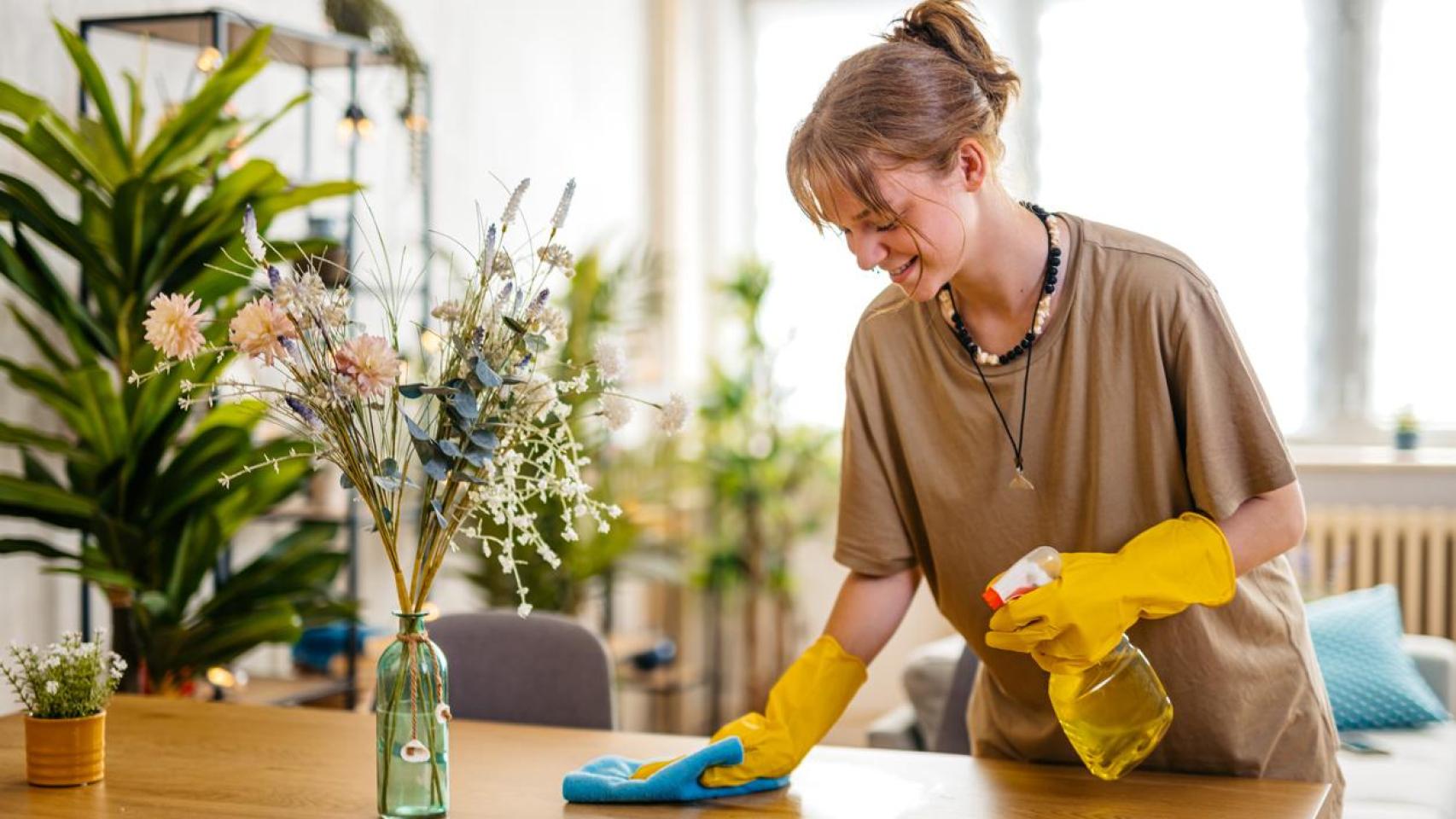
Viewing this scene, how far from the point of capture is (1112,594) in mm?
1427

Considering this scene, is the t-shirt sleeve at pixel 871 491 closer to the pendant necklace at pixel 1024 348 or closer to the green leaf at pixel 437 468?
the pendant necklace at pixel 1024 348

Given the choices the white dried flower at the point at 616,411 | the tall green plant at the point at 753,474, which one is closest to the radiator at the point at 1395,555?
the tall green plant at the point at 753,474

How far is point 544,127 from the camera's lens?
4.52m

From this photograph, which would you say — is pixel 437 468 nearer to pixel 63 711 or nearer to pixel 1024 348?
pixel 63 711

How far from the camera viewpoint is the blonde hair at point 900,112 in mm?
1478

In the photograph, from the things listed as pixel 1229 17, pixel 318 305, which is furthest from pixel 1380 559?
pixel 318 305

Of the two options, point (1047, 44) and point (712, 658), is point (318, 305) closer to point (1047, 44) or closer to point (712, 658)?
point (712, 658)

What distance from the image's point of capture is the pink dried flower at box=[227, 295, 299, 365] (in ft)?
4.43

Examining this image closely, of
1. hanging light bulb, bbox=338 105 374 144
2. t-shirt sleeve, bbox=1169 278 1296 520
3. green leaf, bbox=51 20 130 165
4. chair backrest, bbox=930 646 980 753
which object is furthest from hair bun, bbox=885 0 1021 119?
hanging light bulb, bbox=338 105 374 144

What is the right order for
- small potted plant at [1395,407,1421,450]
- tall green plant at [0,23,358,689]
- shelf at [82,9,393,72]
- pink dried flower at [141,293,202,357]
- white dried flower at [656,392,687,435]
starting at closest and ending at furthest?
pink dried flower at [141,293,202,357], white dried flower at [656,392,687,435], tall green plant at [0,23,358,689], shelf at [82,9,393,72], small potted plant at [1395,407,1421,450]

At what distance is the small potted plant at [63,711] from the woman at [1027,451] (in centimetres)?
68

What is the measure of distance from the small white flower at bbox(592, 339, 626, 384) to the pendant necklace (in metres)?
0.42

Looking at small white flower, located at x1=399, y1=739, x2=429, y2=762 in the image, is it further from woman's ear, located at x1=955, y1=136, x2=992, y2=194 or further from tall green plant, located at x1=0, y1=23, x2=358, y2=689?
tall green plant, located at x1=0, y1=23, x2=358, y2=689

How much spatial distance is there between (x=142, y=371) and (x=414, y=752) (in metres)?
1.29
